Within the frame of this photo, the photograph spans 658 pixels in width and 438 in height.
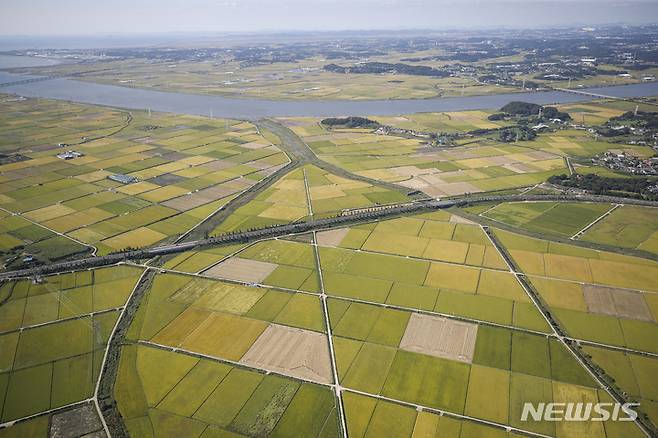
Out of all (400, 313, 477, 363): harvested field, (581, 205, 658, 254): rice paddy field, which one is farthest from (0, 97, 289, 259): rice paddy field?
(581, 205, 658, 254): rice paddy field

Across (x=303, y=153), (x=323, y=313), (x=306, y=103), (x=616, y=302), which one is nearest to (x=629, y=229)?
(x=616, y=302)

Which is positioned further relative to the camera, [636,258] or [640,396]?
[636,258]

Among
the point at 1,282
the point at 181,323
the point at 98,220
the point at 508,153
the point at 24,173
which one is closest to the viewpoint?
the point at 181,323

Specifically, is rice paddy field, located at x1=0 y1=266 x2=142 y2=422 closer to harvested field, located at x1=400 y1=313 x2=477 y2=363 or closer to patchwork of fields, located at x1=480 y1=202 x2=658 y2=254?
harvested field, located at x1=400 y1=313 x2=477 y2=363

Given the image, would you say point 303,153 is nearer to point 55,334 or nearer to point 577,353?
point 55,334

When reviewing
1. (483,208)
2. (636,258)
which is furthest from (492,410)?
(483,208)

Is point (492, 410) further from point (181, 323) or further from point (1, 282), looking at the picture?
point (1, 282)

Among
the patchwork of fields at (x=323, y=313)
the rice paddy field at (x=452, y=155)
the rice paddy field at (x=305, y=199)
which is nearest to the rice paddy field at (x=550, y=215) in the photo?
the patchwork of fields at (x=323, y=313)
